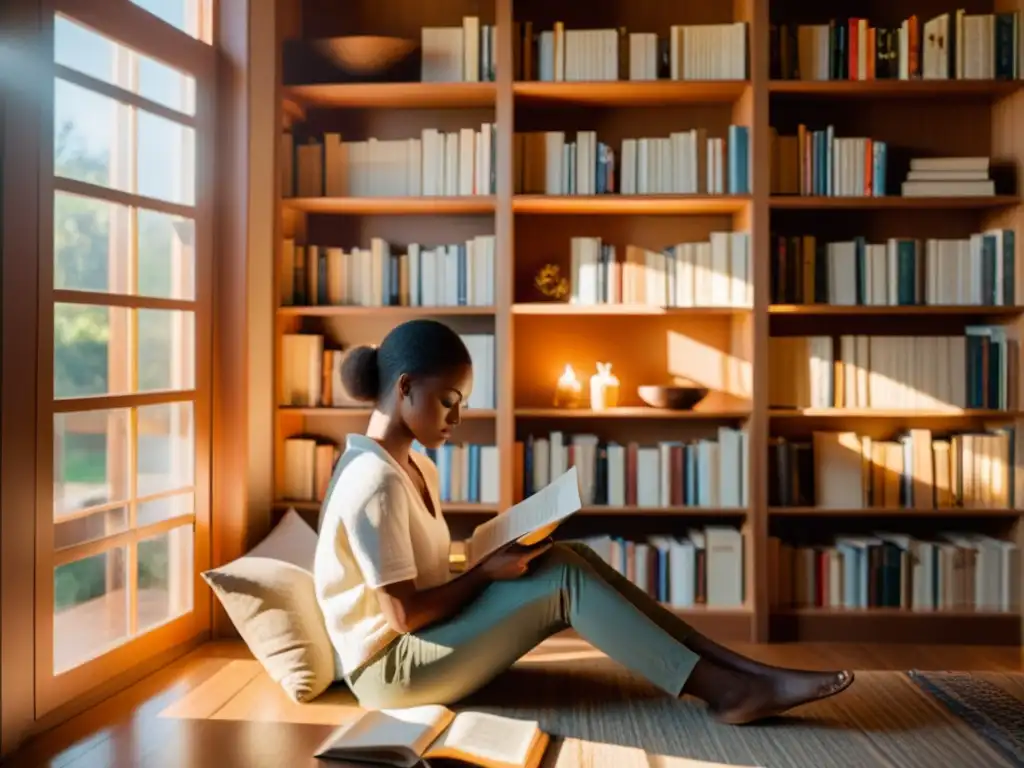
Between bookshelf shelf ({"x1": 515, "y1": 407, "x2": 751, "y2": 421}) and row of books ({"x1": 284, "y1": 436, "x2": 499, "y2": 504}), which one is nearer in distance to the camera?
bookshelf shelf ({"x1": 515, "y1": 407, "x2": 751, "y2": 421})

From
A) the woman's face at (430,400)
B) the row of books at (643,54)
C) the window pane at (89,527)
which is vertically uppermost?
the row of books at (643,54)

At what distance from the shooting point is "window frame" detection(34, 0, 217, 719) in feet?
10.3

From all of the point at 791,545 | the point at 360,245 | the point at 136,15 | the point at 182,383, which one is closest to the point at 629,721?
the point at 791,545

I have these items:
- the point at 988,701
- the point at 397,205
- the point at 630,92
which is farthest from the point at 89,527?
the point at 988,701

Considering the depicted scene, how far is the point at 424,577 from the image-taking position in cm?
312

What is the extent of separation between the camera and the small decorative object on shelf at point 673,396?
434 centimetres

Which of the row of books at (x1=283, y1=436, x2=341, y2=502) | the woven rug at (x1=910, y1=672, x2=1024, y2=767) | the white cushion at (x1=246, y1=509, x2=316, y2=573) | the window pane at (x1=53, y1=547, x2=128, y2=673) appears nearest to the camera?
the woven rug at (x1=910, y1=672, x2=1024, y2=767)

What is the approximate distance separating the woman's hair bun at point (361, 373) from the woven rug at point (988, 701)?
6.37 feet

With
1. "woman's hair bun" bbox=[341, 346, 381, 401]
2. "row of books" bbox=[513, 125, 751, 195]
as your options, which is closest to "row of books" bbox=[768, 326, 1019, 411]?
"row of books" bbox=[513, 125, 751, 195]

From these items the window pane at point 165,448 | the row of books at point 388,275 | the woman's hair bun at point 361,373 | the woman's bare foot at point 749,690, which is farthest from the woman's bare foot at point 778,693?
the window pane at point 165,448

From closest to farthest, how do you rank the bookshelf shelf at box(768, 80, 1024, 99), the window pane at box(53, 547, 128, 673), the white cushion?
1. the window pane at box(53, 547, 128, 673)
2. the white cushion
3. the bookshelf shelf at box(768, 80, 1024, 99)

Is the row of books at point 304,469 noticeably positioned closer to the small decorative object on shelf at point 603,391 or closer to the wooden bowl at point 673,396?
the small decorative object on shelf at point 603,391

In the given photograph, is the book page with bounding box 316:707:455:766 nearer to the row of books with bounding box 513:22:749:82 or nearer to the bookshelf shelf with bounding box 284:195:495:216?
the bookshelf shelf with bounding box 284:195:495:216

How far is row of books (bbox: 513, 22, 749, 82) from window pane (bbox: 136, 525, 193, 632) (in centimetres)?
227
